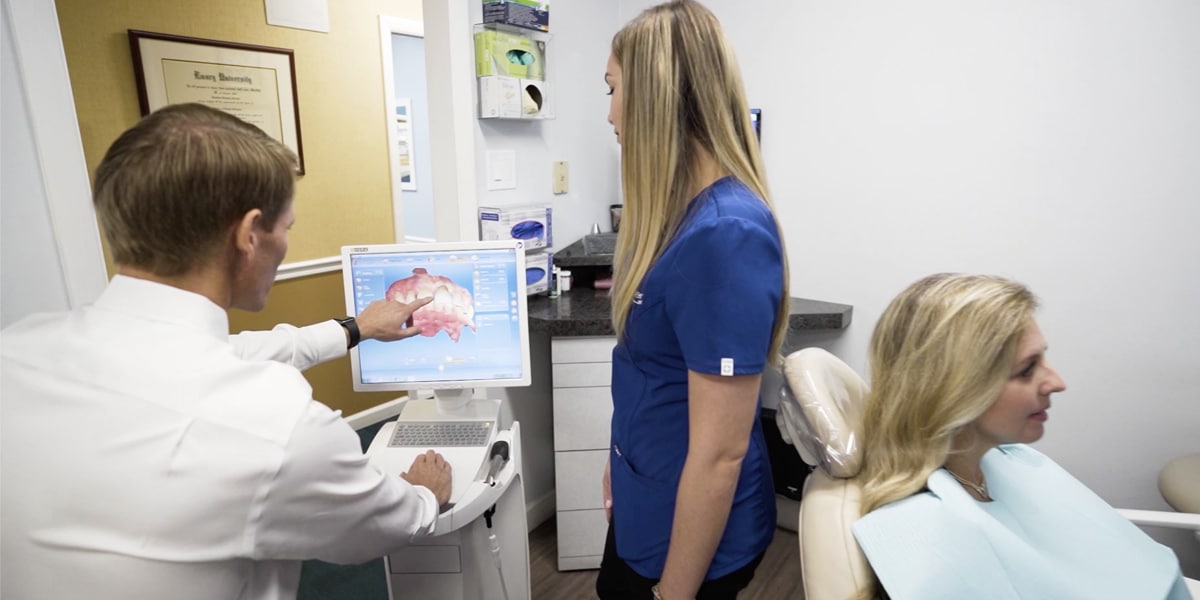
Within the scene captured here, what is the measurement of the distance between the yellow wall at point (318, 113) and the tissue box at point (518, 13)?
1.39 metres

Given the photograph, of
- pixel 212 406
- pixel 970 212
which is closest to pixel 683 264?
pixel 212 406

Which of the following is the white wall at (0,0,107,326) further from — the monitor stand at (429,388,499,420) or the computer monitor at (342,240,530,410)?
the monitor stand at (429,388,499,420)

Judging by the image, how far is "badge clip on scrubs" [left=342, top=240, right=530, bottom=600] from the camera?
1.61m

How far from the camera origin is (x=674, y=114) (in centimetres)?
95

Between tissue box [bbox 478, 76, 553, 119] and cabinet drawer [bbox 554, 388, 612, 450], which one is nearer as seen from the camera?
tissue box [bbox 478, 76, 553, 119]

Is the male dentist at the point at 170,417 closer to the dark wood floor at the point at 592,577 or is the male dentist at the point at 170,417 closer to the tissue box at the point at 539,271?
the tissue box at the point at 539,271

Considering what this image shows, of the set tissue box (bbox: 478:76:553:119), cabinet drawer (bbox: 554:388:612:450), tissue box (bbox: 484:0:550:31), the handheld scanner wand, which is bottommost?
cabinet drawer (bbox: 554:388:612:450)

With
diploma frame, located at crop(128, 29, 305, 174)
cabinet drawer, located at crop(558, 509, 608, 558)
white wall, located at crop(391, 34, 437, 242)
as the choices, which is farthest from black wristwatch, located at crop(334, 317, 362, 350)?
white wall, located at crop(391, 34, 437, 242)

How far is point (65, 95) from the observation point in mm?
1357

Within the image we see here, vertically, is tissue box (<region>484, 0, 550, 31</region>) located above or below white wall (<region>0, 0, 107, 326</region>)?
above

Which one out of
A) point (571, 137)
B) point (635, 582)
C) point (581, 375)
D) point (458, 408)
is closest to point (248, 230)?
point (635, 582)

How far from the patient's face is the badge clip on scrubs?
105cm

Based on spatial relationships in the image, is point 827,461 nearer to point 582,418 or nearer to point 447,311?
point 447,311

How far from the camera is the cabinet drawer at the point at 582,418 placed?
2.14 meters
